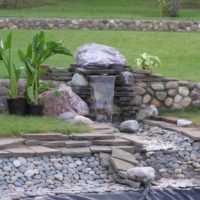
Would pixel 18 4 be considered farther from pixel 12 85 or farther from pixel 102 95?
pixel 12 85

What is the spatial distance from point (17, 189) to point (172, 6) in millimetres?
16615

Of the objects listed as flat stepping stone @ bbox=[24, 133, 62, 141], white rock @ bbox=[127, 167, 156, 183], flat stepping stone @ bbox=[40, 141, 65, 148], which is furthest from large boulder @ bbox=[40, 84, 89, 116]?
white rock @ bbox=[127, 167, 156, 183]

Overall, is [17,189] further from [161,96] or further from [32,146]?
[161,96]

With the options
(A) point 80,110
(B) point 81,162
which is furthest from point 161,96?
Result: (B) point 81,162

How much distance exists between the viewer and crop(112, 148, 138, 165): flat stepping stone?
8062mm

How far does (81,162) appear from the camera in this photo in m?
8.12

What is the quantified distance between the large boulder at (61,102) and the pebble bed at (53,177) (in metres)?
1.83

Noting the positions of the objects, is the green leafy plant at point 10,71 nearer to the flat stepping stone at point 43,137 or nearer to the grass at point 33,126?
the grass at point 33,126

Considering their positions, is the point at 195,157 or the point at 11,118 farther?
the point at 11,118

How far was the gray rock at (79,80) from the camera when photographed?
419 inches

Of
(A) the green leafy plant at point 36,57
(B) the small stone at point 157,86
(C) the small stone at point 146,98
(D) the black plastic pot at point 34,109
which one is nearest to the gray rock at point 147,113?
(C) the small stone at point 146,98

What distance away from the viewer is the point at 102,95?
34.8 ft

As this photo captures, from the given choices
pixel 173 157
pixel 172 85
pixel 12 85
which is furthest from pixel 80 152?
pixel 172 85

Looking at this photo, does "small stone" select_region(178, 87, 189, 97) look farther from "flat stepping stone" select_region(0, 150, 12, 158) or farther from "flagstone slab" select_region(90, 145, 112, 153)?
"flat stepping stone" select_region(0, 150, 12, 158)
